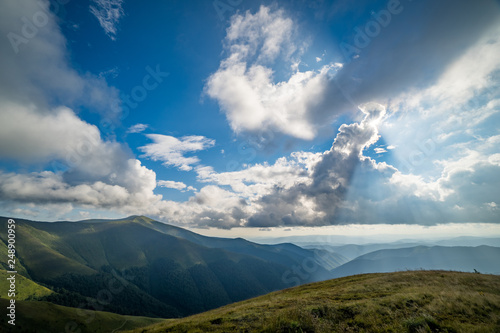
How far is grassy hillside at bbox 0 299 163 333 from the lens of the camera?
85.5 meters

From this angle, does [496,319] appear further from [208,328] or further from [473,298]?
[208,328]

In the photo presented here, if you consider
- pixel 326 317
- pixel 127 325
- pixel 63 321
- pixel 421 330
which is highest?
pixel 421 330

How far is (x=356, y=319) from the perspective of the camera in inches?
561

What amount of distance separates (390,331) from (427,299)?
8.08 m

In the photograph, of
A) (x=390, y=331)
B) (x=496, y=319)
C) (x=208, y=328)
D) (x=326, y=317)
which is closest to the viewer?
(x=390, y=331)

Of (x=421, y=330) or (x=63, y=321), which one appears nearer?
(x=421, y=330)

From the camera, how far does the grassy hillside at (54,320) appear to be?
281 ft

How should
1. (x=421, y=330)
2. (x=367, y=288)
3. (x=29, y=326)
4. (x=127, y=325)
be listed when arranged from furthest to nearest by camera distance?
(x=127, y=325) → (x=29, y=326) → (x=367, y=288) → (x=421, y=330)

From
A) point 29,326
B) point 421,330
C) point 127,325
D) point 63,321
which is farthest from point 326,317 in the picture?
point 127,325

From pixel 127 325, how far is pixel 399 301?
543ft

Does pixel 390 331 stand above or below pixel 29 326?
above

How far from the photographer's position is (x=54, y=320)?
314 ft

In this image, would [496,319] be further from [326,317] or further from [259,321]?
[259,321]

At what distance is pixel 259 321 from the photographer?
16109mm
